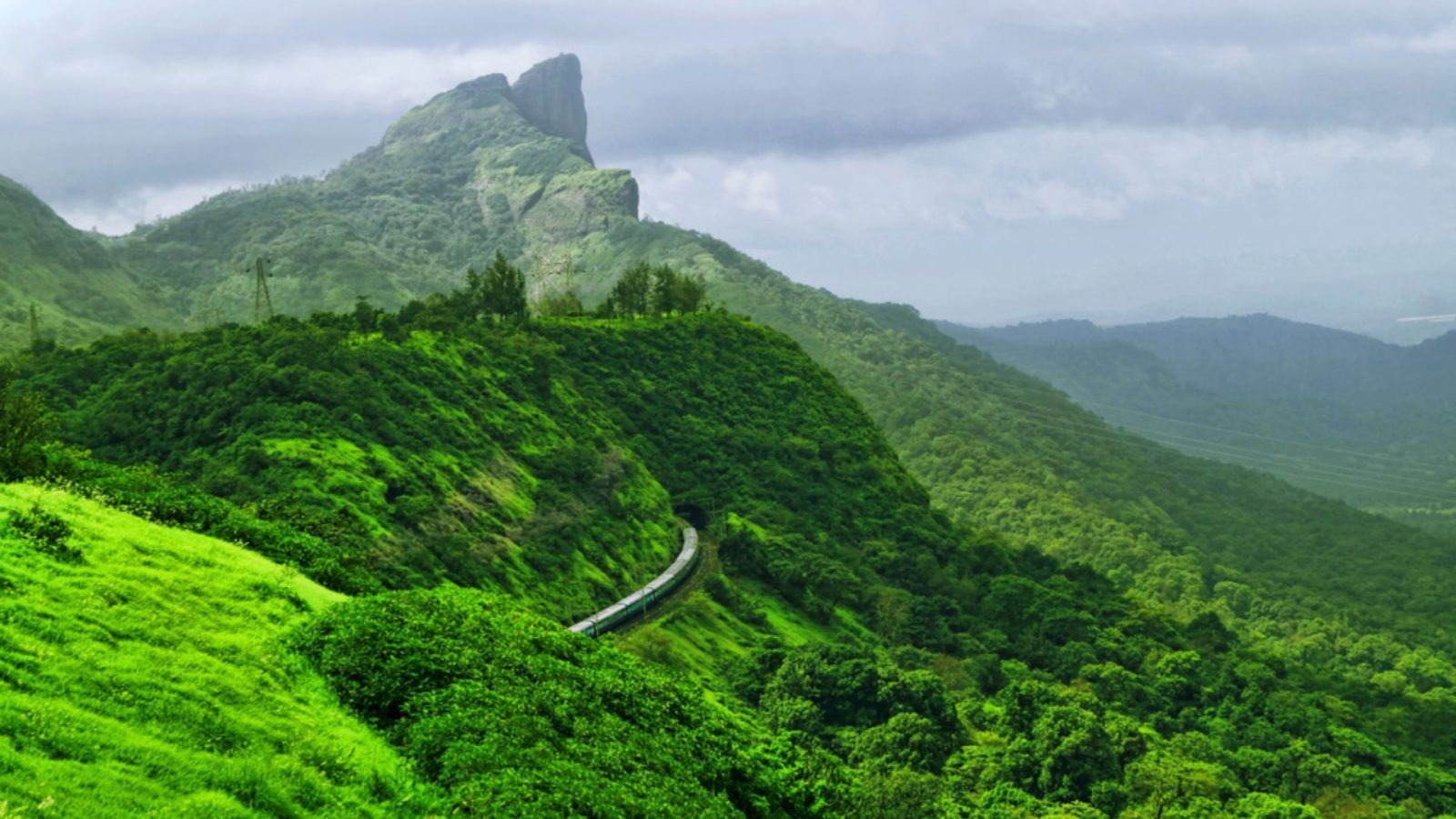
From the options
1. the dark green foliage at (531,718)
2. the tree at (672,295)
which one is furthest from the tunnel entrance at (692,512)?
the dark green foliage at (531,718)

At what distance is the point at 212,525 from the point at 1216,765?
200ft

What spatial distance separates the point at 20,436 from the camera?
109ft

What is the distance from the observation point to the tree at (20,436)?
3284cm

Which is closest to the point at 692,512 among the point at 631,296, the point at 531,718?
the point at 631,296

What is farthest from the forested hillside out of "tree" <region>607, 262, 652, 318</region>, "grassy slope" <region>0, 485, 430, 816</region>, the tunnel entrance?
"tree" <region>607, 262, 652, 318</region>

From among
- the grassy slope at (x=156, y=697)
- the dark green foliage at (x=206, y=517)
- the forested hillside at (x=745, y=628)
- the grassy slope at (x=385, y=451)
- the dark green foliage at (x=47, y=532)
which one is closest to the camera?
the grassy slope at (x=156, y=697)

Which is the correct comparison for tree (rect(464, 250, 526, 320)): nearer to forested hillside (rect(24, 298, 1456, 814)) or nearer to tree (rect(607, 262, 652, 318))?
forested hillside (rect(24, 298, 1456, 814))

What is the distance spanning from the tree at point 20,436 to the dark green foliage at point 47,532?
784 cm

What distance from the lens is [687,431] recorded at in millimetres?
109375

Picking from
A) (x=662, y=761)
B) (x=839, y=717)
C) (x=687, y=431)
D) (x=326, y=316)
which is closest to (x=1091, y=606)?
(x=687, y=431)

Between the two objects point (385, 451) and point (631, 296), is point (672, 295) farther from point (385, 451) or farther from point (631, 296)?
point (385, 451)

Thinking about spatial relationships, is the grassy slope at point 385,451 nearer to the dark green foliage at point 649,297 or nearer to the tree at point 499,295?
the tree at point 499,295

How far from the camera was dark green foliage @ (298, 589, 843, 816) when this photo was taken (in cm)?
2280

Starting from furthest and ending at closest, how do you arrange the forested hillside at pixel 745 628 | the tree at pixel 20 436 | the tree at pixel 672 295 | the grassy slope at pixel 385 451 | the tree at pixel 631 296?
1. the tree at pixel 672 295
2. the tree at pixel 631 296
3. the grassy slope at pixel 385 451
4. the tree at pixel 20 436
5. the forested hillside at pixel 745 628
